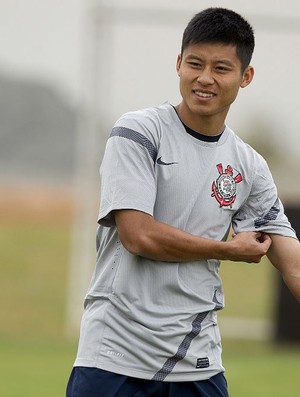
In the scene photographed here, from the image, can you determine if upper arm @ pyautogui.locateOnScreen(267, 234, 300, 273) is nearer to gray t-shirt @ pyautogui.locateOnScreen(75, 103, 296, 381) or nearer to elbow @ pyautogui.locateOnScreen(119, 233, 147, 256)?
gray t-shirt @ pyautogui.locateOnScreen(75, 103, 296, 381)

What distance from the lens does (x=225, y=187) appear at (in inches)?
192

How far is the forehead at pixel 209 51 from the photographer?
481cm

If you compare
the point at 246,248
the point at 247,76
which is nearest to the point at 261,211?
the point at 246,248

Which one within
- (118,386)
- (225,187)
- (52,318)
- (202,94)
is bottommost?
(52,318)

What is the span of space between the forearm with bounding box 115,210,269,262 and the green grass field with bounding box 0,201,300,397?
5.97 m

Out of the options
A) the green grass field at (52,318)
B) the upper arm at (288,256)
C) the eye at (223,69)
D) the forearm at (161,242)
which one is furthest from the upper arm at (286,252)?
the green grass field at (52,318)

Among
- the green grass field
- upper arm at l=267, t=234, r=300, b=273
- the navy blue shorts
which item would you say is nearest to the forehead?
upper arm at l=267, t=234, r=300, b=273

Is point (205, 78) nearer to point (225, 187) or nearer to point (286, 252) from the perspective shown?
point (225, 187)

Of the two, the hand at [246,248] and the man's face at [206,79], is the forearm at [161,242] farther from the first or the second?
the man's face at [206,79]

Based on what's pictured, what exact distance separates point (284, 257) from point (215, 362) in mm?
551

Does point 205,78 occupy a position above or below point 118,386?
above

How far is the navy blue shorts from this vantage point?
467 centimetres

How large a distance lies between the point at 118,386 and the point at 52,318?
42.3 ft

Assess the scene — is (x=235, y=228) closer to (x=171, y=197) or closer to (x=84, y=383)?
(x=171, y=197)
